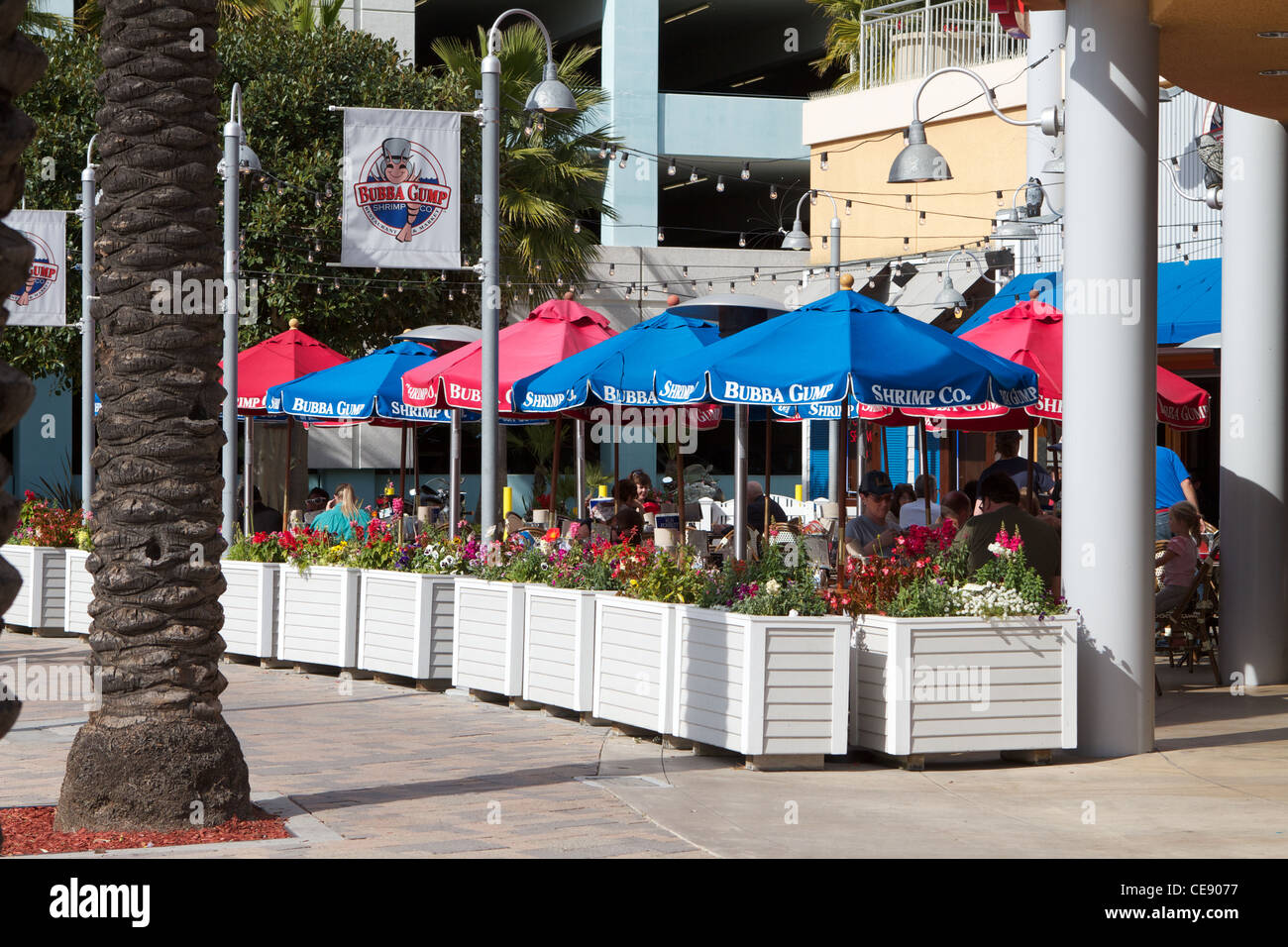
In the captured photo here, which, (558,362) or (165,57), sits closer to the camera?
(165,57)

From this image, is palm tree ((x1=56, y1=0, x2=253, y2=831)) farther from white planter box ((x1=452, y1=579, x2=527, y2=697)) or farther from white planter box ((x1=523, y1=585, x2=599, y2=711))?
white planter box ((x1=452, y1=579, x2=527, y2=697))

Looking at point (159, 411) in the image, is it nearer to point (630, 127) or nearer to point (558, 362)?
point (558, 362)

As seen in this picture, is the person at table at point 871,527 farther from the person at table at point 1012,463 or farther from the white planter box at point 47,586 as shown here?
the white planter box at point 47,586

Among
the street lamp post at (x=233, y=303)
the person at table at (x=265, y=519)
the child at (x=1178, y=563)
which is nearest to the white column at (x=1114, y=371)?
the child at (x=1178, y=563)

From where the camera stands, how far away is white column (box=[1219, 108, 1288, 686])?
11.9m

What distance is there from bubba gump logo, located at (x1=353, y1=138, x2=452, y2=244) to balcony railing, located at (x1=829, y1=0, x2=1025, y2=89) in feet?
53.1

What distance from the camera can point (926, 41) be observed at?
2717cm

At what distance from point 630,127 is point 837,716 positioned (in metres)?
26.5

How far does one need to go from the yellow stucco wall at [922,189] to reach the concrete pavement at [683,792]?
52.7 ft

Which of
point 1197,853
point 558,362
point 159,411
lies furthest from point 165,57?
point 558,362

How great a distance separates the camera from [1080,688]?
29.8 feet

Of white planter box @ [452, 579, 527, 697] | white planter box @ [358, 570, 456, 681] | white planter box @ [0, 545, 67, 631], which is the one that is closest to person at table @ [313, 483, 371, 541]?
white planter box @ [358, 570, 456, 681]

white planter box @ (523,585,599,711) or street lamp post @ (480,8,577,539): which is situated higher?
street lamp post @ (480,8,577,539)

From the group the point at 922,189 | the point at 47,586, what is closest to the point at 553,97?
the point at 47,586
